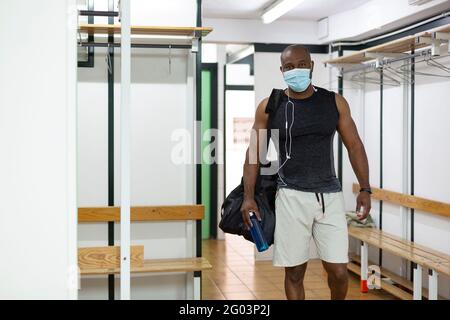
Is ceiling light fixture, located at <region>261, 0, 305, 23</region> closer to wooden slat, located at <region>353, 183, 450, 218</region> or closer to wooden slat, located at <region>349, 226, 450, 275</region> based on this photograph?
→ wooden slat, located at <region>353, 183, 450, 218</region>

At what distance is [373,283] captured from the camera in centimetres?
474

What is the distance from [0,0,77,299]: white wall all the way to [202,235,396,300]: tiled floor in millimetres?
2957

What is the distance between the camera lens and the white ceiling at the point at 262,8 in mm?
4988

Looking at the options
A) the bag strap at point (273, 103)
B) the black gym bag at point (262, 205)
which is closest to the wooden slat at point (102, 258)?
the black gym bag at point (262, 205)

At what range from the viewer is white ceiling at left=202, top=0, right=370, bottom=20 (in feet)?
16.4

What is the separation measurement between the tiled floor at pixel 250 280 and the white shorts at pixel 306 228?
186 cm

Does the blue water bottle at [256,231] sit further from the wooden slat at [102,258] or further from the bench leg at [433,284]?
the bench leg at [433,284]

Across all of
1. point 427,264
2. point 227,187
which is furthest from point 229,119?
point 427,264

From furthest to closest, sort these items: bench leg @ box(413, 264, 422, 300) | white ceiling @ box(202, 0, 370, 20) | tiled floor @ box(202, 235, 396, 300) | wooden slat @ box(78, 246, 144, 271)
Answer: white ceiling @ box(202, 0, 370, 20) → tiled floor @ box(202, 235, 396, 300) → bench leg @ box(413, 264, 422, 300) → wooden slat @ box(78, 246, 144, 271)

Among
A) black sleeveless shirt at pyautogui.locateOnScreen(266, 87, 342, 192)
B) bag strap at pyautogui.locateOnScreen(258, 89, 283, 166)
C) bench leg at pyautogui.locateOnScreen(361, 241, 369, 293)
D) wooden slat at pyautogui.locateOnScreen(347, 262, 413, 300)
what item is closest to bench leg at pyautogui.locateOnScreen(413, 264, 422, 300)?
wooden slat at pyautogui.locateOnScreen(347, 262, 413, 300)

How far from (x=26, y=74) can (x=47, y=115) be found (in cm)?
12

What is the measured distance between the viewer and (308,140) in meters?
2.61

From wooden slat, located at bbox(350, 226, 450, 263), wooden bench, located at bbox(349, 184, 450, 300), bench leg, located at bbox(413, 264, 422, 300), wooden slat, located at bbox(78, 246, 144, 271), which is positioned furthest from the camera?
wooden slat, located at bbox(350, 226, 450, 263)

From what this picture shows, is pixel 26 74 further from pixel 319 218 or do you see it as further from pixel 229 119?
pixel 229 119
